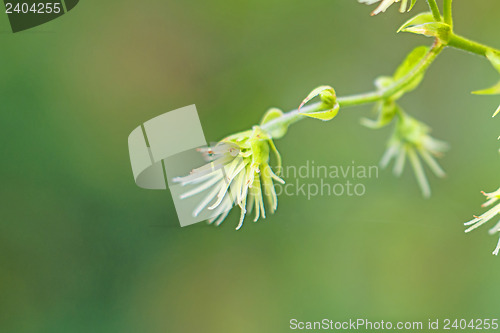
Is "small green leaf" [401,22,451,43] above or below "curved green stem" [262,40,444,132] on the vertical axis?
above

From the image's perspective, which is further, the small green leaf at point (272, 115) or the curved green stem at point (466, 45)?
the small green leaf at point (272, 115)

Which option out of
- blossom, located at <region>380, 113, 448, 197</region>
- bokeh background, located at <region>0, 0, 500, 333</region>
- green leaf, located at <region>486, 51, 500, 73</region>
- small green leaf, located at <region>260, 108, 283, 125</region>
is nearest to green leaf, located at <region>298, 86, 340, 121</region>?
small green leaf, located at <region>260, 108, 283, 125</region>

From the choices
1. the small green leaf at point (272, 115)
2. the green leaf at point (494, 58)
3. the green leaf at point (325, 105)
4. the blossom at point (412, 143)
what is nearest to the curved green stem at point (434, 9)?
the green leaf at point (494, 58)

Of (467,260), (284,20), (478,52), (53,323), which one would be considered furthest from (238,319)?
(478,52)

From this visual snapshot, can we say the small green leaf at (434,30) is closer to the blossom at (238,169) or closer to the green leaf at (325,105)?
the green leaf at (325,105)

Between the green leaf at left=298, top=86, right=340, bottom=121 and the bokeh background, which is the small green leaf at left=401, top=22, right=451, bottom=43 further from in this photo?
the bokeh background

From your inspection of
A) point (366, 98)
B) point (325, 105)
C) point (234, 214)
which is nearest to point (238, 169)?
point (325, 105)
